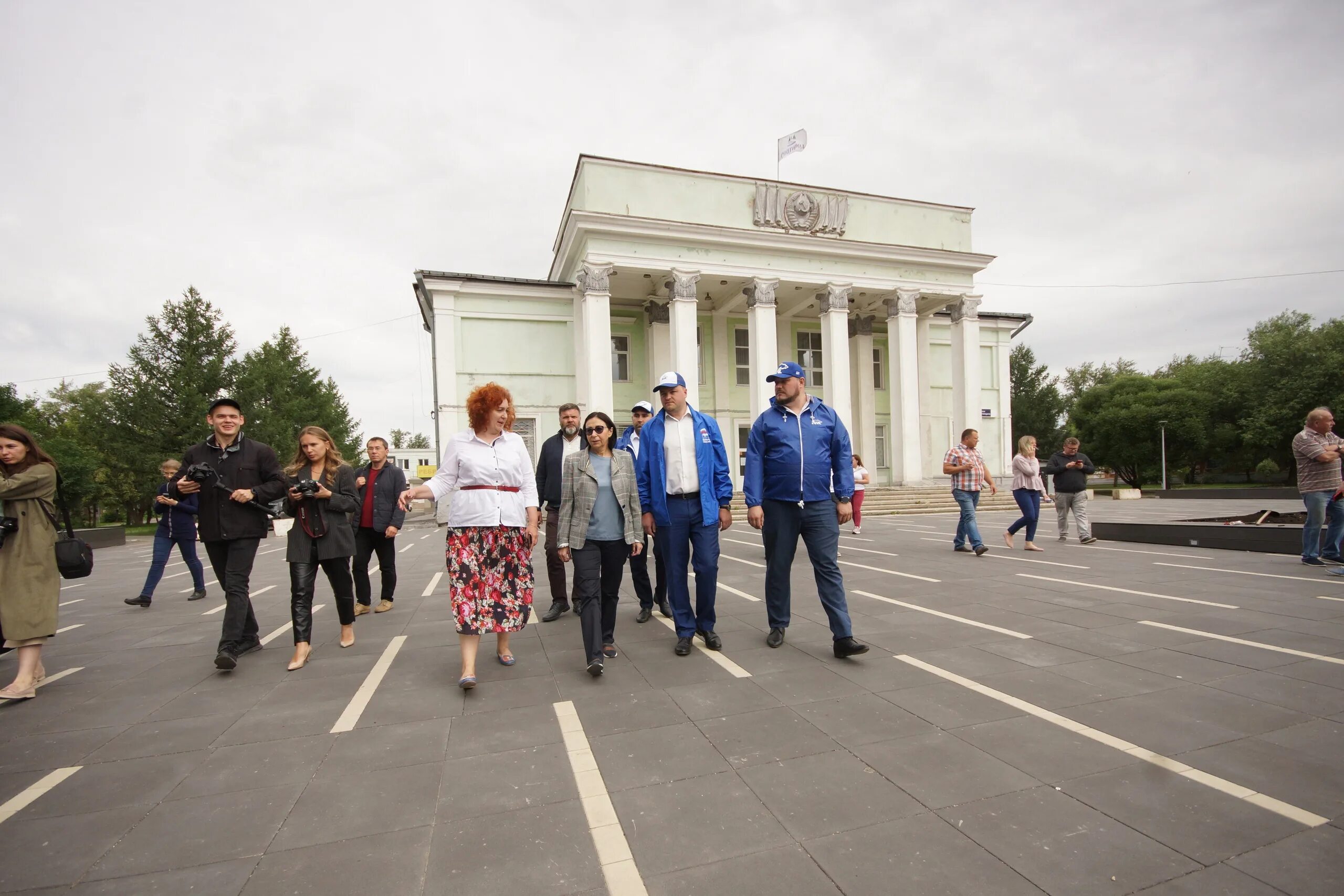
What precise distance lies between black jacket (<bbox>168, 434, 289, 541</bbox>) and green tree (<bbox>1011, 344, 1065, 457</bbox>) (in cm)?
5598

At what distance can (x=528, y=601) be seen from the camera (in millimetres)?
4598

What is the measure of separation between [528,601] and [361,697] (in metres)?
1.24

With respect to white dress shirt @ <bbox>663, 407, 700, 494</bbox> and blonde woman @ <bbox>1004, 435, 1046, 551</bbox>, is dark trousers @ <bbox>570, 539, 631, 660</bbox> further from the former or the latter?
blonde woman @ <bbox>1004, 435, 1046, 551</bbox>

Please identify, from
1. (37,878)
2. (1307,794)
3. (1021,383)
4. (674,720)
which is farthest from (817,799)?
(1021,383)

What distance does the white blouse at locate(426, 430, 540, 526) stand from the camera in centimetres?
436

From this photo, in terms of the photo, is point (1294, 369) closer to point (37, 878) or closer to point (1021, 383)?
point (1021, 383)

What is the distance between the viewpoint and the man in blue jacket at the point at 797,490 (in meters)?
4.74

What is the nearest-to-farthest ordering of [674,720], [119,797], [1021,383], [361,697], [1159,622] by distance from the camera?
1. [119,797]
2. [674,720]
3. [361,697]
4. [1159,622]
5. [1021,383]

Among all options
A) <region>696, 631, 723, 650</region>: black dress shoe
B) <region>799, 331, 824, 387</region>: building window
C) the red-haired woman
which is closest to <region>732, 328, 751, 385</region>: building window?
<region>799, 331, 824, 387</region>: building window

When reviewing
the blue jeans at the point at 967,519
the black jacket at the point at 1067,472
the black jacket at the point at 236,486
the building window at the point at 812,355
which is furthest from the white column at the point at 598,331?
the black jacket at the point at 236,486

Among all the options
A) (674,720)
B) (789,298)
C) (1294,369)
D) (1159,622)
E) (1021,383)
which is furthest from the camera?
(1021,383)

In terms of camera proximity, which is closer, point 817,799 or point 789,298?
point 817,799

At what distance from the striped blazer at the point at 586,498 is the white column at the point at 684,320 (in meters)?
19.7

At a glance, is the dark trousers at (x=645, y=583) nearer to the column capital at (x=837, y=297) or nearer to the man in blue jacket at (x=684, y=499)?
the man in blue jacket at (x=684, y=499)
